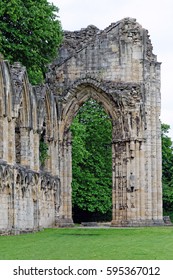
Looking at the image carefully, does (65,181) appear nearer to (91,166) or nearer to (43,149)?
(43,149)

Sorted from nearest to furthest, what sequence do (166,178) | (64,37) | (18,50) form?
(18,50), (64,37), (166,178)

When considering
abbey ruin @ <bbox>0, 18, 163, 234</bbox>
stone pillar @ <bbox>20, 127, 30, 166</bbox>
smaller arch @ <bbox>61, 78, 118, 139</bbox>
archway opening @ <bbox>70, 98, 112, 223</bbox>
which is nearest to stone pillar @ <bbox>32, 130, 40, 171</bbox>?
stone pillar @ <bbox>20, 127, 30, 166</bbox>

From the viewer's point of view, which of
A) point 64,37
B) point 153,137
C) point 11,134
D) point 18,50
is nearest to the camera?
point 11,134

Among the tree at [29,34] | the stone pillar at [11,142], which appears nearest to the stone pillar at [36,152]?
the stone pillar at [11,142]

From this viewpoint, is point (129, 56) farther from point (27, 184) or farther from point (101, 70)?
point (27, 184)

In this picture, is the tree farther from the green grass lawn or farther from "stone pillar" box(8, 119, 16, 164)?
the green grass lawn

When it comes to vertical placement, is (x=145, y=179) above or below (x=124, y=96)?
below

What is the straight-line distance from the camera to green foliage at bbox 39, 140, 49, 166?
35750mm

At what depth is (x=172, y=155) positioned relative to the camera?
60.0 m

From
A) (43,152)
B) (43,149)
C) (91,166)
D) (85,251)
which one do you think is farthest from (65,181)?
(85,251)

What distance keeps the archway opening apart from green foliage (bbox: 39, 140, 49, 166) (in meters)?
10.3

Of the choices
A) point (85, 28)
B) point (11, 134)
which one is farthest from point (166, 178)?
point (11, 134)

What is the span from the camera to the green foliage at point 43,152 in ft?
117

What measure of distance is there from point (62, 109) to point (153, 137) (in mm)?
4431
